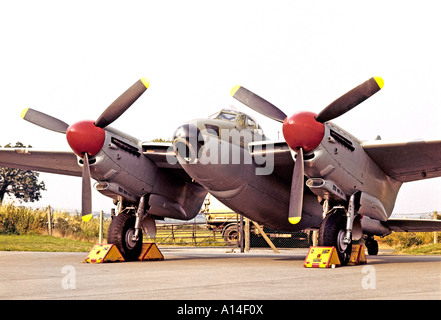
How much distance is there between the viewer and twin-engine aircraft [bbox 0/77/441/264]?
13.2 meters

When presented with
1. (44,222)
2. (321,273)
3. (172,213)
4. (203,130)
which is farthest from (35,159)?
(44,222)

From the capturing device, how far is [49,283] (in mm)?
9414

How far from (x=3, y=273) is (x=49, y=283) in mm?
2740

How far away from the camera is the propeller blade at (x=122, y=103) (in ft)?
49.7

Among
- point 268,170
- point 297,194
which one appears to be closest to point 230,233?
point 268,170

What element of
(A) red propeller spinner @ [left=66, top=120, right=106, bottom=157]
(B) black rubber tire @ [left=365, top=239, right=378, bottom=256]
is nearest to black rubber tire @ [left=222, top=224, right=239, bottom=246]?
(B) black rubber tire @ [left=365, top=239, right=378, bottom=256]

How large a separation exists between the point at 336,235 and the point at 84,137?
7.16 metres

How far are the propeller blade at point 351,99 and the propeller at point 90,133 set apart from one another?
17.2ft

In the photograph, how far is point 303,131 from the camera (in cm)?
1271

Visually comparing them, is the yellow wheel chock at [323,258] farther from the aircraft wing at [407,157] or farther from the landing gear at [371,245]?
the landing gear at [371,245]

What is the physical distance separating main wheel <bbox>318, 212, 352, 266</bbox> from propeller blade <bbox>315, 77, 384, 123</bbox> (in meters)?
2.62

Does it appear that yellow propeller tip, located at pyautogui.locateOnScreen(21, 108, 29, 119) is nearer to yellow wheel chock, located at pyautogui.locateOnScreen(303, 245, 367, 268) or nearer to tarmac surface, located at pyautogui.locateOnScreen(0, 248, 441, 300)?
tarmac surface, located at pyautogui.locateOnScreen(0, 248, 441, 300)

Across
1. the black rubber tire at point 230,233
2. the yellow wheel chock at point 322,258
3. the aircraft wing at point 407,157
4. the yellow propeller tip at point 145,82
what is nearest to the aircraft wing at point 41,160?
the yellow propeller tip at point 145,82

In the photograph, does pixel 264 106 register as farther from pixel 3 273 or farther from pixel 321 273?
pixel 3 273
